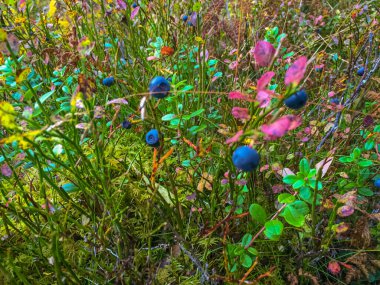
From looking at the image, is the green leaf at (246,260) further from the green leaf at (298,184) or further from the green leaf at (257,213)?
the green leaf at (298,184)

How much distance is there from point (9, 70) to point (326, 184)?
3.49ft

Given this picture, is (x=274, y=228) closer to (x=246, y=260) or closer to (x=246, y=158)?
(x=246, y=260)

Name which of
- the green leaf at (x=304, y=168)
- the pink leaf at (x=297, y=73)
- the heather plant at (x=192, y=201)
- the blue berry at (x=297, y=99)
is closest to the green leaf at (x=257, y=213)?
the heather plant at (x=192, y=201)

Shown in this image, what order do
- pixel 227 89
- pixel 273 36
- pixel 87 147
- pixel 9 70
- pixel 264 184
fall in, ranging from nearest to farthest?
pixel 9 70, pixel 264 184, pixel 273 36, pixel 87 147, pixel 227 89

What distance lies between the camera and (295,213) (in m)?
0.79

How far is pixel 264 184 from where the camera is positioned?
1.14 m

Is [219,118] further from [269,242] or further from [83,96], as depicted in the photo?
[83,96]

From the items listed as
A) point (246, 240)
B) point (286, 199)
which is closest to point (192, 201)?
point (246, 240)

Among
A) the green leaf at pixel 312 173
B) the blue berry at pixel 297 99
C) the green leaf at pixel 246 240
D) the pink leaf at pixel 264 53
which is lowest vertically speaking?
the green leaf at pixel 246 240

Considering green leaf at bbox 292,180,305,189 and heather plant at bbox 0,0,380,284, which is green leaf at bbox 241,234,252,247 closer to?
heather plant at bbox 0,0,380,284

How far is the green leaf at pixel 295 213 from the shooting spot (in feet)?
2.53

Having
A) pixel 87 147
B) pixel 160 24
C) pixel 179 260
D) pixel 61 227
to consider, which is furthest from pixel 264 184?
pixel 160 24

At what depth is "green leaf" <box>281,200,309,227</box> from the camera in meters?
0.77

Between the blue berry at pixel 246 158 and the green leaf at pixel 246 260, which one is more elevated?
the blue berry at pixel 246 158
